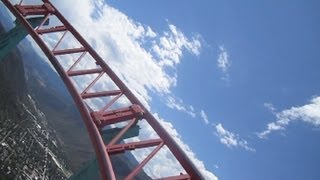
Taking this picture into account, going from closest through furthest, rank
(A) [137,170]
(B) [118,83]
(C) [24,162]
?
(A) [137,170], (B) [118,83], (C) [24,162]

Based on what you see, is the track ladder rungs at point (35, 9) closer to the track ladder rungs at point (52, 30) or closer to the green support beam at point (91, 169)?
the track ladder rungs at point (52, 30)

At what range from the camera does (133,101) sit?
15508 mm

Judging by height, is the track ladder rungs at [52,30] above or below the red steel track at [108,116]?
above

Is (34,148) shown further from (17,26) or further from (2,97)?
(17,26)

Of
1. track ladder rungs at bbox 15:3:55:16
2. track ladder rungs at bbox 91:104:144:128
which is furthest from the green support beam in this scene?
track ladder rungs at bbox 15:3:55:16

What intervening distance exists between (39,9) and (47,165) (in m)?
169

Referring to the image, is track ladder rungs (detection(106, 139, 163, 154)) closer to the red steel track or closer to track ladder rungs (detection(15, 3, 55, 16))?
the red steel track

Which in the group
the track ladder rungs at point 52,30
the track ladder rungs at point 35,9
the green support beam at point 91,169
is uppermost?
the track ladder rungs at point 35,9

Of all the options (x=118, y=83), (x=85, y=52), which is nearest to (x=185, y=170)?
(x=118, y=83)

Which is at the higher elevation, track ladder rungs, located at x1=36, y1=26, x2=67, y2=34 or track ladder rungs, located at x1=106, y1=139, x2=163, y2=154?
track ladder rungs, located at x1=36, y1=26, x2=67, y2=34

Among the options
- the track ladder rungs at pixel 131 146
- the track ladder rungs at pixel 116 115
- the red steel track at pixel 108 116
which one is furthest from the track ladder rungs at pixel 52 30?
the track ladder rungs at pixel 131 146

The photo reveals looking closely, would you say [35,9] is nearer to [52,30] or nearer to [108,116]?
[52,30]

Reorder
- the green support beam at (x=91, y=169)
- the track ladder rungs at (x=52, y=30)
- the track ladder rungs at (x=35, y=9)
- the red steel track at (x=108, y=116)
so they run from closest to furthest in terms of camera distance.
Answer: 1. the red steel track at (x=108, y=116)
2. the green support beam at (x=91, y=169)
3. the track ladder rungs at (x=52, y=30)
4. the track ladder rungs at (x=35, y=9)

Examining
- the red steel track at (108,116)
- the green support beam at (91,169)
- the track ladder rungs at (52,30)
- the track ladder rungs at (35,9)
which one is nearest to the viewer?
the red steel track at (108,116)
